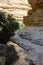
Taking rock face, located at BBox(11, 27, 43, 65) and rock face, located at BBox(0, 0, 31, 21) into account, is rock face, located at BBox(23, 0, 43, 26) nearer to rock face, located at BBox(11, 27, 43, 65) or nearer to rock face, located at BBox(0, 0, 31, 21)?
rock face, located at BBox(11, 27, 43, 65)

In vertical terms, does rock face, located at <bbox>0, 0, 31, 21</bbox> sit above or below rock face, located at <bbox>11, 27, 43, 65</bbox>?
below

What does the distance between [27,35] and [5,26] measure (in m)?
1.55

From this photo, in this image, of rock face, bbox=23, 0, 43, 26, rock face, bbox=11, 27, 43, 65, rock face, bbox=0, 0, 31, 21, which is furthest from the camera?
rock face, bbox=0, 0, 31, 21

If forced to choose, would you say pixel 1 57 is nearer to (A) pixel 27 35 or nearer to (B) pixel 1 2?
(A) pixel 27 35

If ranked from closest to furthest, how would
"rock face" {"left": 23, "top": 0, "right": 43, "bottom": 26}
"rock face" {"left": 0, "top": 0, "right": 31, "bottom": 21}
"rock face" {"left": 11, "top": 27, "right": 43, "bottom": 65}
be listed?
"rock face" {"left": 11, "top": 27, "right": 43, "bottom": 65}, "rock face" {"left": 23, "top": 0, "right": 43, "bottom": 26}, "rock face" {"left": 0, "top": 0, "right": 31, "bottom": 21}

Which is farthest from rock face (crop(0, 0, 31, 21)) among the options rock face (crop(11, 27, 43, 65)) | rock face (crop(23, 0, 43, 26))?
rock face (crop(11, 27, 43, 65))

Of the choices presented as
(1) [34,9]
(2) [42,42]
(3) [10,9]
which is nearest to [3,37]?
(1) [34,9]

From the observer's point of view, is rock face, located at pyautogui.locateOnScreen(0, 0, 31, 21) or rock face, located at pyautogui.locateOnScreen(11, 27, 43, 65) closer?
rock face, located at pyautogui.locateOnScreen(11, 27, 43, 65)

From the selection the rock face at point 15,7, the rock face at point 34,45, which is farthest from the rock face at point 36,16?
the rock face at point 15,7

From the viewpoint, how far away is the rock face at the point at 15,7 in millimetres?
16347

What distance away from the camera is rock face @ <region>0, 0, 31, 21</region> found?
16347 millimetres

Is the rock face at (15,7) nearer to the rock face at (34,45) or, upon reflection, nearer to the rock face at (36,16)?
the rock face at (36,16)

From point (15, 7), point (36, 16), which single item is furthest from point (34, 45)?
point (15, 7)

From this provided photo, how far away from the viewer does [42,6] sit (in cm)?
900
